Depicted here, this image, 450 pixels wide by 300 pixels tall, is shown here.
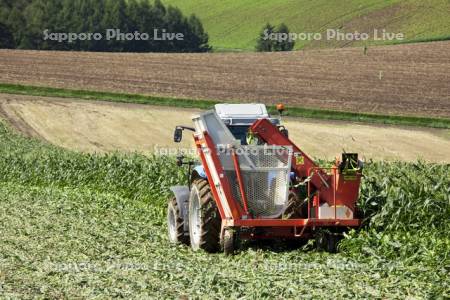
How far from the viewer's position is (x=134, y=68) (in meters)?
54.2

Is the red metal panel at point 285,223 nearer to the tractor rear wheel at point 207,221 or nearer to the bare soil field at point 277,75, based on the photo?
the tractor rear wheel at point 207,221

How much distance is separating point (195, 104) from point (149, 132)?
8331mm

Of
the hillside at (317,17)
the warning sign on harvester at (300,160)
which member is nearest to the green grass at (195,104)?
the warning sign on harvester at (300,160)

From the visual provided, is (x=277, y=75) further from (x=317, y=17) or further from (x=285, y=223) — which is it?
(x=285, y=223)

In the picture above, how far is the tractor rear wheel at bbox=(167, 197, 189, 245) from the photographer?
14188 mm

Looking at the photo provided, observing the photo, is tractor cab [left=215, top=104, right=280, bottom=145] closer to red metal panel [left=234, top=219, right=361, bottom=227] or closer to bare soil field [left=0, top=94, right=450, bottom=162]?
red metal panel [left=234, top=219, right=361, bottom=227]

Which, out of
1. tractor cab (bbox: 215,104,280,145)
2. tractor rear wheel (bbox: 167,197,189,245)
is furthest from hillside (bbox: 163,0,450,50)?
tractor rear wheel (bbox: 167,197,189,245)

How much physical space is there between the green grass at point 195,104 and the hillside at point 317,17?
27100mm

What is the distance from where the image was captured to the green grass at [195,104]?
131 feet

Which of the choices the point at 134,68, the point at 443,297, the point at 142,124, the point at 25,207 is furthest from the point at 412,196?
the point at 134,68

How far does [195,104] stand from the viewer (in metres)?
44.2

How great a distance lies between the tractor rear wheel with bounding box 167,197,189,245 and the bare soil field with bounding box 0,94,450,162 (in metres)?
15.2

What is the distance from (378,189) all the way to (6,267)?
5795 mm

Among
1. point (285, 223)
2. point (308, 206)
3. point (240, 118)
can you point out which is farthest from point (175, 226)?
point (308, 206)
